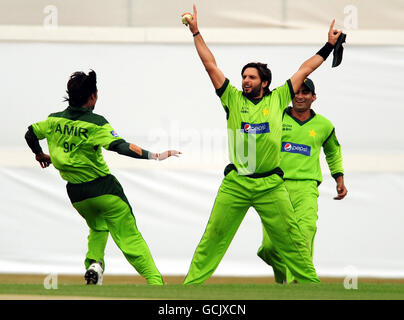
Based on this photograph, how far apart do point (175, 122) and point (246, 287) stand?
12.5ft

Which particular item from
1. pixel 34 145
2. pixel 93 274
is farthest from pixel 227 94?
pixel 93 274

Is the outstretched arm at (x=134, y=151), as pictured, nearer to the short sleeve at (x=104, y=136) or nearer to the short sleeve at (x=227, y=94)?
the short sleeve at (x=104, y=136)

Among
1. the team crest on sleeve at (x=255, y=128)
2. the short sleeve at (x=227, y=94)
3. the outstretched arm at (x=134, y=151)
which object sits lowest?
the outstretched arm at (x=134, y=151)

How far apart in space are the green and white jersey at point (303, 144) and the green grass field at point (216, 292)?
1469 millimetres

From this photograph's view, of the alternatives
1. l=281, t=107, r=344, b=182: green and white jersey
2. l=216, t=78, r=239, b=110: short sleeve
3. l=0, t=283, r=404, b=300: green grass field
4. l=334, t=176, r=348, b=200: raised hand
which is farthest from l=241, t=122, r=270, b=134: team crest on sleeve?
l=334, t=176, r=348, b=200: raised hand

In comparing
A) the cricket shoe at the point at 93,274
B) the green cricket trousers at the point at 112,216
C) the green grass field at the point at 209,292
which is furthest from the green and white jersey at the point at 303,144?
the cricket shoe at the point at 93,274

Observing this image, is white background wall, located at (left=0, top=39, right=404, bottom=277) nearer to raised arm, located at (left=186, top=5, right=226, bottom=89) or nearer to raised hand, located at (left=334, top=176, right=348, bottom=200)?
raised hand, located at (left=334, top=176, right=348, bottom=200)

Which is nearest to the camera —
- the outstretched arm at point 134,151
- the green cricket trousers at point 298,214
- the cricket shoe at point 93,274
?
the outstretched arm at point 134,151

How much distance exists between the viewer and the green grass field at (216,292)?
23.3 feet

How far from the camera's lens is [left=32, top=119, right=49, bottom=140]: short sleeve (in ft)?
28.5

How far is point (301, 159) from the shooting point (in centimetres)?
961

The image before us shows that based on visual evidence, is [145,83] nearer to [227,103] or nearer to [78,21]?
[78,21]

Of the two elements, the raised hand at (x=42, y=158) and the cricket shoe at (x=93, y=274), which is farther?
the raised hand at (x=42, y=158)
